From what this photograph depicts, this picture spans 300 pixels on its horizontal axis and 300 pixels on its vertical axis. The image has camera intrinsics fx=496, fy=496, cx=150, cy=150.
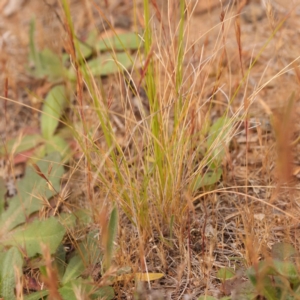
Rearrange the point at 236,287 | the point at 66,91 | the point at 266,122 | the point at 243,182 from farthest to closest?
the point at 66,91 → the point at 266,122 → the point at 243,182 → the point at 236,287

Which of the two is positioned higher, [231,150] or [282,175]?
[282,175]

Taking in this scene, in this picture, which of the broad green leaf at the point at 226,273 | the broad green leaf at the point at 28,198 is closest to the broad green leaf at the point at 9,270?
the broad green leaf at the point at 28,198

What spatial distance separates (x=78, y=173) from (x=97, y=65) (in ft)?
1.65

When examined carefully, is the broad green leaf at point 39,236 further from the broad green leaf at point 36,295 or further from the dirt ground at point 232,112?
the dirt ground at point 232,112

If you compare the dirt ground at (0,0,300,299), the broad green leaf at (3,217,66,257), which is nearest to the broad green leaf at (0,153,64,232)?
the broad green leaf at (3,217,66,257)

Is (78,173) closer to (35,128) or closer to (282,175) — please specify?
(35,128)

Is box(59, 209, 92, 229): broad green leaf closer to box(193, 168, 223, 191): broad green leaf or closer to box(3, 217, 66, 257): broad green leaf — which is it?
box(3, 217, 66, 257): broad green leaf

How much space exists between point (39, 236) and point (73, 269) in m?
0.15

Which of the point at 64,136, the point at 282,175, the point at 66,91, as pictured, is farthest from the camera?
the point at 66,91

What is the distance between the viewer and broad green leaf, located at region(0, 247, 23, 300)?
1.32 m

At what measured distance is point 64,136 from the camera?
1.89m

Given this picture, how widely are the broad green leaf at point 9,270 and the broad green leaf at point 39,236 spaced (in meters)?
0.04

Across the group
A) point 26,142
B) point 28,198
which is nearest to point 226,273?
point 28,198

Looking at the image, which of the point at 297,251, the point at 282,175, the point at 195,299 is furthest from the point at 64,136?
the point at 282,175
